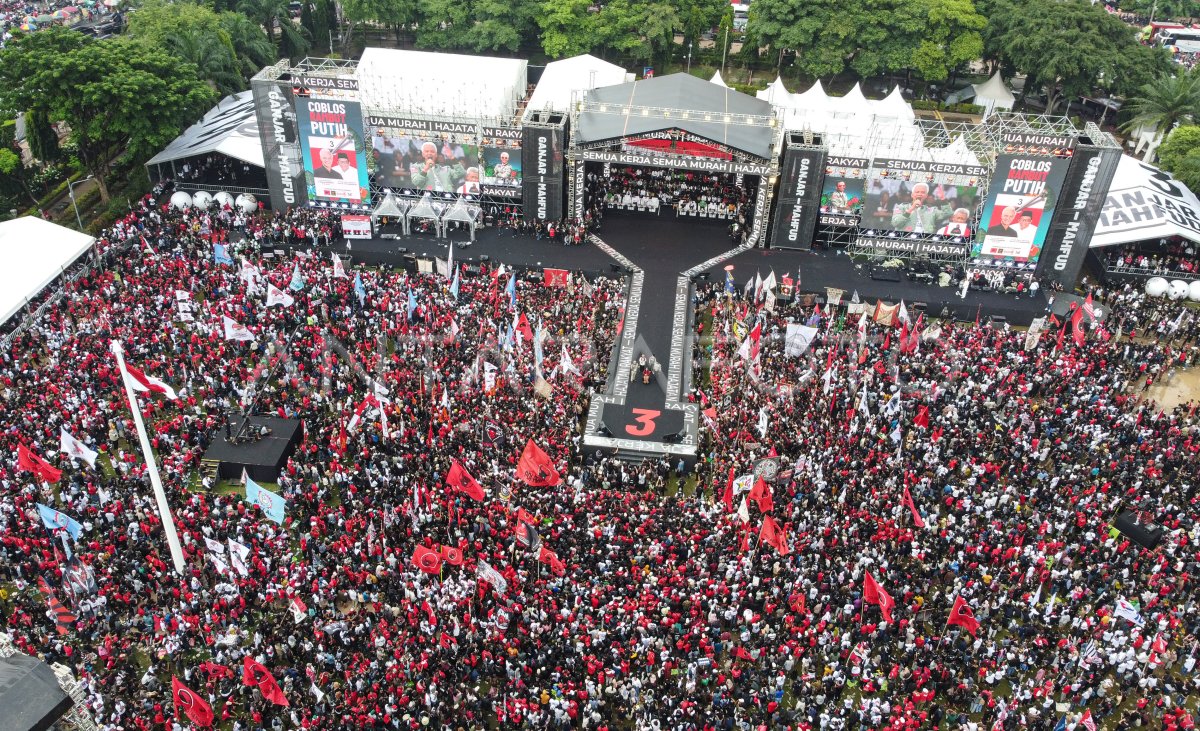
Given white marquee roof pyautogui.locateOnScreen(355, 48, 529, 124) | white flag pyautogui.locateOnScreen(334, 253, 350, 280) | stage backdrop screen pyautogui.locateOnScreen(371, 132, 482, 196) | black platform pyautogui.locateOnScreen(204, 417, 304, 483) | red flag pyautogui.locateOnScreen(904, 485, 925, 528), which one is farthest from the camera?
white marquee roof pyautogui.locateOnScreen(355, 48, 529, 124)

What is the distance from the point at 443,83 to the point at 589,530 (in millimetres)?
36889

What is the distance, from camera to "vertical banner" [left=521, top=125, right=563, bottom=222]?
49250 mm

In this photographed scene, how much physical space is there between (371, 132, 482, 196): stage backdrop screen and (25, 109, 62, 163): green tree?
18589mm

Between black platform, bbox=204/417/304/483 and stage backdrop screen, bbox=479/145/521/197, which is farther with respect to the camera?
stage backdrop screen, bbox=479/145/521/197

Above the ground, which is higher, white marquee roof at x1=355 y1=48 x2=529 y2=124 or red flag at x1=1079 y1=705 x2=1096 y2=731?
white marquee roof at x1=355 y1=48 x2=529 y2=124

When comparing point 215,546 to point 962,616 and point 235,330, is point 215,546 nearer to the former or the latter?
point 235,330

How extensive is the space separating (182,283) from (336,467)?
16.6 metres

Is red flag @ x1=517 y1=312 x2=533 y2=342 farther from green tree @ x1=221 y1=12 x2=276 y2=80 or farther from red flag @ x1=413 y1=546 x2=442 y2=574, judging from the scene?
green tree @ x1=221 y1=12 x2=276 y2=80

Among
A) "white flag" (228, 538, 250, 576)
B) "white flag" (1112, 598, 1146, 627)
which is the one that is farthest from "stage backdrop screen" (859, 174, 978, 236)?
"white flag" (228, 538, 250, 576)

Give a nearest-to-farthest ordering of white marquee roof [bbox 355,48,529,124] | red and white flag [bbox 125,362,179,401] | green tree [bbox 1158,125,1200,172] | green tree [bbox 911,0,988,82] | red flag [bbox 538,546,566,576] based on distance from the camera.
A: red flag [bbox 538,546,566,576], red and white flag [bbox 125,362,179,401], white marquee roof [bbox 355,48,529,124], green tree [bbox 1158,125,1200,172], green tree [bbox 911,0,988,82]

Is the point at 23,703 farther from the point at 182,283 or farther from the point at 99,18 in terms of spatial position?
the point at 99,18

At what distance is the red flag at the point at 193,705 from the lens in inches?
900

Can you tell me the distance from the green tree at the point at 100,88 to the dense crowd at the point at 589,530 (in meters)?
14.4

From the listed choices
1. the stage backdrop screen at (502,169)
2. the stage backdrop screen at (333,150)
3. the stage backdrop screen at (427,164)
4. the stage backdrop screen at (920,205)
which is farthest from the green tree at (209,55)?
the stage backdrop screen at (920,205)
